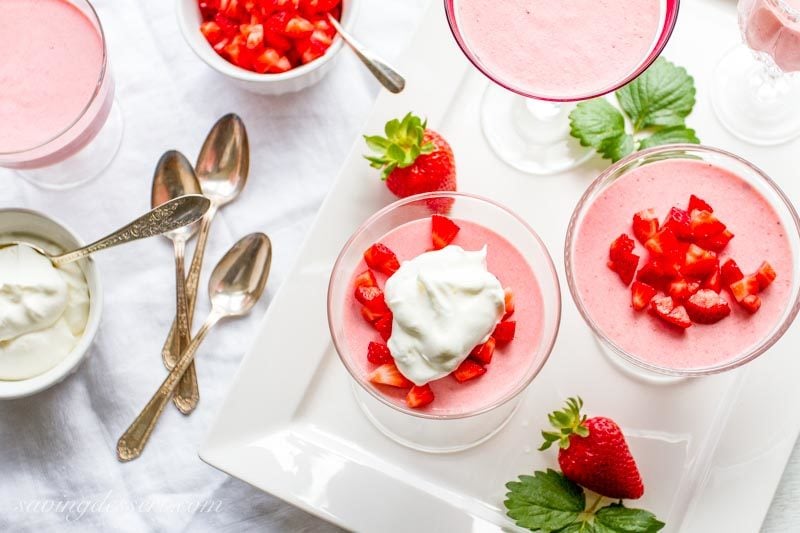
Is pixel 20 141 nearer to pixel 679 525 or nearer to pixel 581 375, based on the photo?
pixel 581 375

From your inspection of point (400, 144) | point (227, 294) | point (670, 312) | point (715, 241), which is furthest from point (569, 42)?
point (227, 294)

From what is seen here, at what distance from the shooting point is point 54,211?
2.64 meters

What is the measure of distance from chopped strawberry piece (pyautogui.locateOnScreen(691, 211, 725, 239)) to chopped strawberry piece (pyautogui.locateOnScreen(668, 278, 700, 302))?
12 centimetres

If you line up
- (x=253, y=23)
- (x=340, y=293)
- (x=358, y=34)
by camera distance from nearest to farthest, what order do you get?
(x=340, y=293) → (x=253, y=23) → (x=358, y=34)

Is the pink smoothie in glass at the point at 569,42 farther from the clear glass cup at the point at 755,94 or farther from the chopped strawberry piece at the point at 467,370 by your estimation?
the chopped strawberry piece at the point at 467,370

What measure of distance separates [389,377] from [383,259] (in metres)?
0.31

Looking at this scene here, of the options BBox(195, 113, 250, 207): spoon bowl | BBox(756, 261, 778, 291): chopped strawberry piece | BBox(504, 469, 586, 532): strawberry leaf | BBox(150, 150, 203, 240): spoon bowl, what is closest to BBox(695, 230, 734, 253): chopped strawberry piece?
BBox(756, 261, 778, 291): chopped strawberry piece

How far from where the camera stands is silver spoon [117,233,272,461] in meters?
2.51

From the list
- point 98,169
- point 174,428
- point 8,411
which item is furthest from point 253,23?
point 8,411

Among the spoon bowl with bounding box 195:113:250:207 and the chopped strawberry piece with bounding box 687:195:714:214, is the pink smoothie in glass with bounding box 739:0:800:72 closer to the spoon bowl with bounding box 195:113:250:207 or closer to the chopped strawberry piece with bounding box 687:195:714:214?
the chopped strawberry piece with bounding box 687:195:714:214

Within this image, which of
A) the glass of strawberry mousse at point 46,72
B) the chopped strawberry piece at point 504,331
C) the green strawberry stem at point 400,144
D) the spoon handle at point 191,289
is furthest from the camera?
the spoon handle at point 191,289

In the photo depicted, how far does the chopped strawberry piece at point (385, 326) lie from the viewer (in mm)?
2236

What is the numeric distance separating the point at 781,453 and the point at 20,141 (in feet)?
7.41

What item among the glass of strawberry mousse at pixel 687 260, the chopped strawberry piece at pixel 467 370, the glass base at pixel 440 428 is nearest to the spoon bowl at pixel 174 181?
the glass base at pixel 440 428
